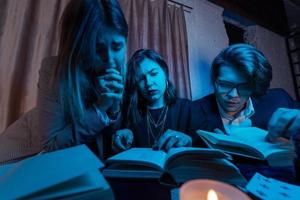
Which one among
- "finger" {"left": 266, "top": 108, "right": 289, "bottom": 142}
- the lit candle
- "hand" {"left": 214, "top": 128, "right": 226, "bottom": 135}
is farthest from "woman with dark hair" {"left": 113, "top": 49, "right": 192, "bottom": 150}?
the lit candle

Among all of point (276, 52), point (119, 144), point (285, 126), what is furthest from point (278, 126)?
point (276, 52)

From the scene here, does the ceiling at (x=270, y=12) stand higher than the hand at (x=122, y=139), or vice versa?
the ceiling at (x=270, y=12)

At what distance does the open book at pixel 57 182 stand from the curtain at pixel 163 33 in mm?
651

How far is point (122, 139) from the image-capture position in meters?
0.71

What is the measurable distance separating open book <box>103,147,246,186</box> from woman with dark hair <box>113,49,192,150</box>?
251 mm

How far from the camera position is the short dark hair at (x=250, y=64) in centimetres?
84

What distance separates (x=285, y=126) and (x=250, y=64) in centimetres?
28

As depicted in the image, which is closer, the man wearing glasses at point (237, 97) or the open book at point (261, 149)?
the open book at point (261, 149)

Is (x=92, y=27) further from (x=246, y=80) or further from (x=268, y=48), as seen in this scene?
(x=268, y=48)

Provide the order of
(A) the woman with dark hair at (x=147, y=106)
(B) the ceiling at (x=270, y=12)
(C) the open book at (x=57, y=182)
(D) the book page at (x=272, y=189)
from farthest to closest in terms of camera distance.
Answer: (B) the ceiling at (x=270, y=12) < (A) the woman with dark hair at (x=147, y=106) < (D) the book page at (x=272, y=189) < (C) the open book at (x=57, y=182)

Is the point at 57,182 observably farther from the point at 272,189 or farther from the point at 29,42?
the point at 29,42

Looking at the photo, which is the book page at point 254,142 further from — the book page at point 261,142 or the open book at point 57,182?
the open book at point 57,182

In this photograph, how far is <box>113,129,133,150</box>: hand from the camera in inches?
27.7

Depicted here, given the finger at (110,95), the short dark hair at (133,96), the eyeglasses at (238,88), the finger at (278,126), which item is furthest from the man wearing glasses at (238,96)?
the finger at (110,95)
